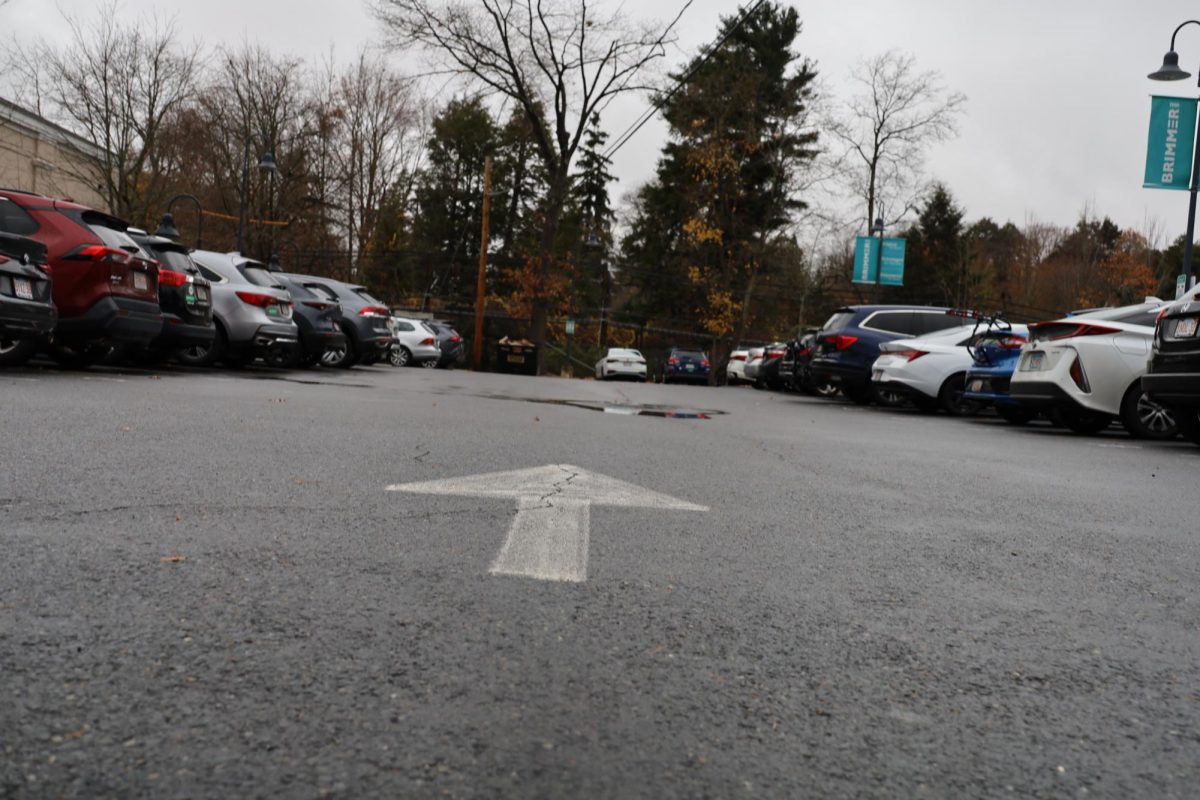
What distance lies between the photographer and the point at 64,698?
212 centimetres

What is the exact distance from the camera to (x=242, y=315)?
16250mm

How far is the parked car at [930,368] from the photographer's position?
1680 cm

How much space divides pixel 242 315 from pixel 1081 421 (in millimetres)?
12406

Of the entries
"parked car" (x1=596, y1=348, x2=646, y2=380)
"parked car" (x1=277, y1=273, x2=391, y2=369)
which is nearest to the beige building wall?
"parked car" (x1=596, y1=348, x2=646, y2=380)

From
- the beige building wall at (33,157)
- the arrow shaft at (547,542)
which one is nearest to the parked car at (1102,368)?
the arrow shaft at (547,542)

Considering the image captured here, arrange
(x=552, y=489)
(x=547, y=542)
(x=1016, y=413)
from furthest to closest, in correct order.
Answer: (x=1016, y=413) → (x=552, y=489) → (x=547, y=542)

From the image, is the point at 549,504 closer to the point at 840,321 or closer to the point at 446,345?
the point at 840,321

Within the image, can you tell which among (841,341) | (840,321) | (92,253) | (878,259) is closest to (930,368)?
(841,341)

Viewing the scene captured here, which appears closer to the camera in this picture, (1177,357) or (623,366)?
(1177,357)

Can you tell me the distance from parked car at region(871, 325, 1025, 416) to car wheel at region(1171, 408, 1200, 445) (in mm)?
4598

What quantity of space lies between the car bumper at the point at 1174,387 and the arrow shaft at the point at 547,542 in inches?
296

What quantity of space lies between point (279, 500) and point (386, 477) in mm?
1000

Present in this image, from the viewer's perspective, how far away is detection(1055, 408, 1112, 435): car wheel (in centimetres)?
1305

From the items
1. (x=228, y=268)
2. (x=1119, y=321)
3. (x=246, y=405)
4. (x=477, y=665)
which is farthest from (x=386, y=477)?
(x=228, y=268)
